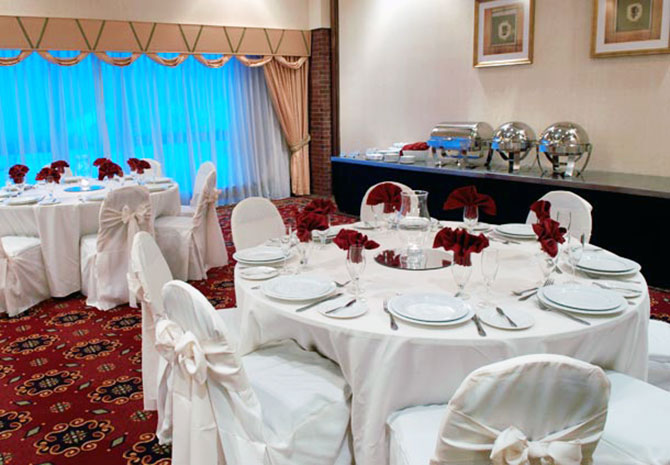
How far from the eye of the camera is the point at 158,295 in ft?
7.31

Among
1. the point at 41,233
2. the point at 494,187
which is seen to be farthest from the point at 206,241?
the point at 494,187

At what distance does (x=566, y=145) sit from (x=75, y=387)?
153 inches

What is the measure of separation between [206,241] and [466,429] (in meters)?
3.65

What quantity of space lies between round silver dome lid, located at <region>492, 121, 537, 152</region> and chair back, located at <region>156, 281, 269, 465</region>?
12.8 feet

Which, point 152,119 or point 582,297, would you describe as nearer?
point 582,297

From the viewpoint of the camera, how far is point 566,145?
466 cm

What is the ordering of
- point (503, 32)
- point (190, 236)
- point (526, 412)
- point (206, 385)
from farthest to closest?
point (503, 32) < point (190, 236) < point (206, 385) < point (526, 412)

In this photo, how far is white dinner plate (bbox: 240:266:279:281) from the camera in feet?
7.40

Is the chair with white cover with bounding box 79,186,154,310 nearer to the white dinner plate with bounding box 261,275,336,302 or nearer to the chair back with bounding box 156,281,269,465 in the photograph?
the white dinner plate with bounding box 261,275,336,302

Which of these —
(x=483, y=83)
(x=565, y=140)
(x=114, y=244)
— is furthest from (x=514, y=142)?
(x=114, y=244)

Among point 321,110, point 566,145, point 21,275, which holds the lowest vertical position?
point 21,275

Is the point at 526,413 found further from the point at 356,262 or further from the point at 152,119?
the point at 152,119

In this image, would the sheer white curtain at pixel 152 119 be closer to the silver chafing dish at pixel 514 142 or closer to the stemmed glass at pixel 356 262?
the silver chafing dish at pixel 514 142

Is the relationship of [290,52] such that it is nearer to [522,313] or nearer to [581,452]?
[522,313]
